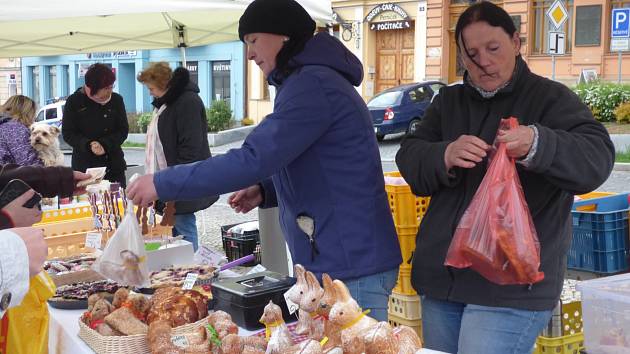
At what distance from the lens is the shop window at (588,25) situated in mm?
17797

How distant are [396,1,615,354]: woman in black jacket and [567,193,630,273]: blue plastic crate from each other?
1.81 metres

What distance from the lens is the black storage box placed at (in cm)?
222

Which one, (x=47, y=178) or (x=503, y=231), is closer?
(x=503, y=231)

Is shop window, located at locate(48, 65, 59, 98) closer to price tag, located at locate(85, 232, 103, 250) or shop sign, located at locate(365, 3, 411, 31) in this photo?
shop sign, located at locate(365, 3, 411, 31)

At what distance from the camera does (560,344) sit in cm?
273

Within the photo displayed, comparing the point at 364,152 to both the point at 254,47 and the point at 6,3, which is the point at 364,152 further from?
the point at 6,3

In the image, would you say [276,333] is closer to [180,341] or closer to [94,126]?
[180,341]

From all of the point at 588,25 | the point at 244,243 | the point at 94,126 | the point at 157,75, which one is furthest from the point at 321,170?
the point at 588,25

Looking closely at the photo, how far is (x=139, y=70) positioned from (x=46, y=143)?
60.8 feet

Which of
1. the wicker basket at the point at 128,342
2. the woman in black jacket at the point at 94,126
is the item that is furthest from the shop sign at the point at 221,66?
the wicker basket at the point at 128,342

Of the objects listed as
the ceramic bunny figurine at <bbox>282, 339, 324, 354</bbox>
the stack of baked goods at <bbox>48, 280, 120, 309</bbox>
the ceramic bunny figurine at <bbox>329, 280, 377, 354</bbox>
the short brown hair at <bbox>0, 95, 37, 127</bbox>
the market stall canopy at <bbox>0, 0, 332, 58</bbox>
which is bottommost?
the stack of baked goods at <bbox>48, 280, 120, 309</bbox>

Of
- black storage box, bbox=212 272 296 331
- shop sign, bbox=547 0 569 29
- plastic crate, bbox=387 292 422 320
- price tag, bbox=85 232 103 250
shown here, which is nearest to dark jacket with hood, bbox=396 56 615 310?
black storage box, bbox=212 272 296 331

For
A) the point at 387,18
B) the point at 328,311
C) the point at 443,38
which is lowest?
the point at 328,311

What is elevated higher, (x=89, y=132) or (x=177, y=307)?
(x=89, y=132)
